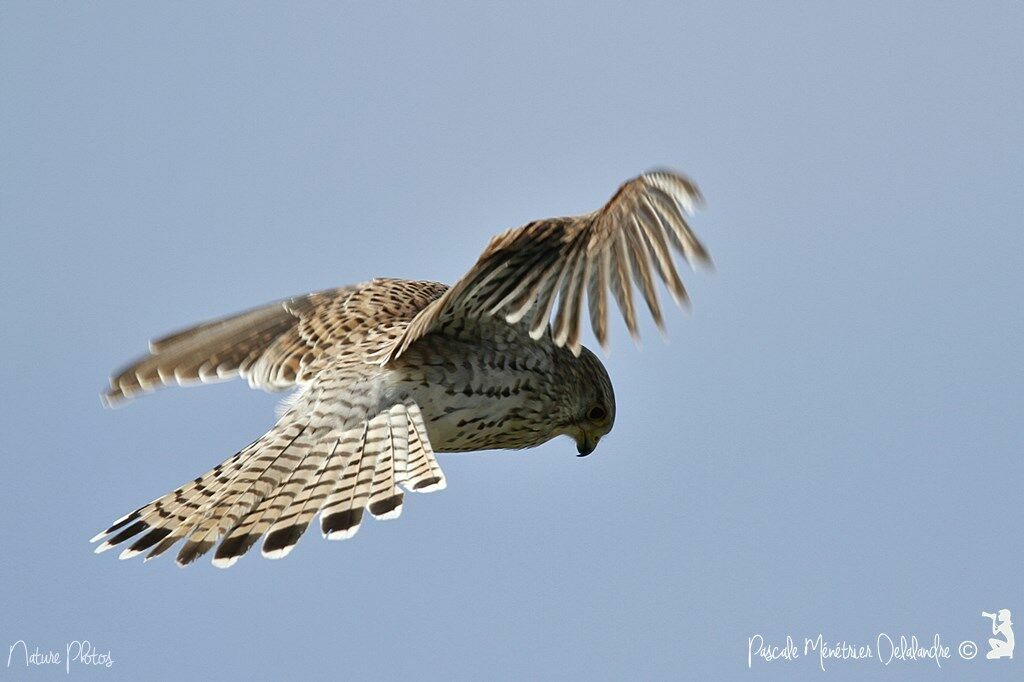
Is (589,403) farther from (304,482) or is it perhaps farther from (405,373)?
(304,482)

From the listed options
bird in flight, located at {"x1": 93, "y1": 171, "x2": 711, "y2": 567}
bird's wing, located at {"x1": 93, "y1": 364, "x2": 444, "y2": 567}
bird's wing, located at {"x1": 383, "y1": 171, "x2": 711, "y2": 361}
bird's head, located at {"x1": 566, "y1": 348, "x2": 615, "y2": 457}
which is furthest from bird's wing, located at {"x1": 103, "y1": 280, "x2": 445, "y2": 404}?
bird's wing, located at {"x1": 383, "y1": 171, "x2": 711, "y2": 361}

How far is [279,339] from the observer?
857 centimetres

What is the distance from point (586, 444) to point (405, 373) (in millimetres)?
1560

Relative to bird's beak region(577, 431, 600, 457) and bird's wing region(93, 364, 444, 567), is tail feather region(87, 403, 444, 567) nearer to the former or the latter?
bird's wing region(93, 364, 444, 567)

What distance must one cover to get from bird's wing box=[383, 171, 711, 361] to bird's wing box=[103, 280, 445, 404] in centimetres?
192

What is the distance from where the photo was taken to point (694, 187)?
6070 mm

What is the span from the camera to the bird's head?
8.28 metres

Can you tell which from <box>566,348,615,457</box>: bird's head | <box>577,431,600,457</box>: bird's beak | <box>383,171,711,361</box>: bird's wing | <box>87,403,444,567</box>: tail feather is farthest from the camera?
<box>577,431,600,457</box>: bird's beak

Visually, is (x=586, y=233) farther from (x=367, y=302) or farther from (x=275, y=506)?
(x=367, y=302)

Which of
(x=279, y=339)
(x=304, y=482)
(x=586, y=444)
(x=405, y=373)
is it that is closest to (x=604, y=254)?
(x=405, y=373)

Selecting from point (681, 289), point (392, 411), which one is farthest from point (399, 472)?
point (681, 289)

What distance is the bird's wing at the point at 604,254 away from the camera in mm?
6111

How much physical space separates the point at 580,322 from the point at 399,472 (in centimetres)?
144

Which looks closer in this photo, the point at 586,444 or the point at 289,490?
the point at 289,490
